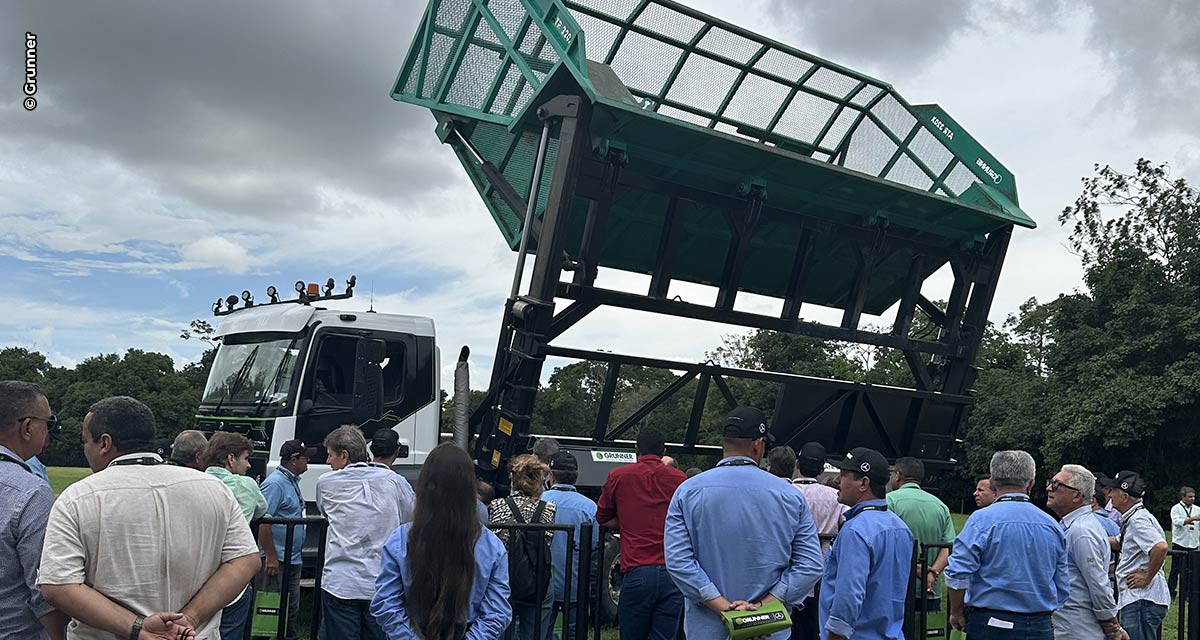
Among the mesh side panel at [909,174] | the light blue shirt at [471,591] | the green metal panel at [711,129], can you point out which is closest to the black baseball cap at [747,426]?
the light blue shirt at [471,591]

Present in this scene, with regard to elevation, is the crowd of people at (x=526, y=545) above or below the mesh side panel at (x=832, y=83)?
below

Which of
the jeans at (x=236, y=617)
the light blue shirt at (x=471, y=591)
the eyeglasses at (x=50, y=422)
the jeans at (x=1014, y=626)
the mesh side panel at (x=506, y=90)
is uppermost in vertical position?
the mesh side panel at (x=506, y=90)

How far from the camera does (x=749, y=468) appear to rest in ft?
12.1

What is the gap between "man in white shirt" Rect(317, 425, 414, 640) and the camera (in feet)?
14.4

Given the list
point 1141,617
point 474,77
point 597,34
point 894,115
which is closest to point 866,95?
point 894,115

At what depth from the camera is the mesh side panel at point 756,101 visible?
831 cm

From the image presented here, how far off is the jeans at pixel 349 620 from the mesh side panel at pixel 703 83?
522cm

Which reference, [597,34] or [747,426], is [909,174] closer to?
[597,34]

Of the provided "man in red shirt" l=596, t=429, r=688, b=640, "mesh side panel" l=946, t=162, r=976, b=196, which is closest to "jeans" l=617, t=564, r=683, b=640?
"man in red shirt" l=596, t=429, r=688, b=640

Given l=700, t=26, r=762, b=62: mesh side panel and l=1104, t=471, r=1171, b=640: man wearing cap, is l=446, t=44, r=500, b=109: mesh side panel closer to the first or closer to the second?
Answer: l=700, t=26, r=762, b=62: mesh side panel

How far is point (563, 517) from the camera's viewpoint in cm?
498

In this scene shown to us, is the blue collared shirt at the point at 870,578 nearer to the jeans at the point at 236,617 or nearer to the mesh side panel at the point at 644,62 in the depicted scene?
the jeans at the point at 236,617

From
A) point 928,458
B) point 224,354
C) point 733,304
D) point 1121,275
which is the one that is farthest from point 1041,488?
point 224,354

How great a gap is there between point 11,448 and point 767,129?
22.5ft
